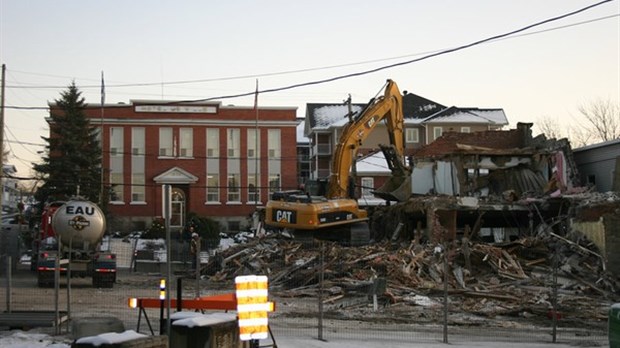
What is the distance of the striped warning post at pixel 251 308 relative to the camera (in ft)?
30.5

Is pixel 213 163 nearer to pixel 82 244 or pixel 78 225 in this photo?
pixel 82 244

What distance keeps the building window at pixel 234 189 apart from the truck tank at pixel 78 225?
3747cm

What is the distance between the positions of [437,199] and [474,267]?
17.4 ft

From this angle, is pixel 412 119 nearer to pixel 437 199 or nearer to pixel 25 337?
pixel 437 199

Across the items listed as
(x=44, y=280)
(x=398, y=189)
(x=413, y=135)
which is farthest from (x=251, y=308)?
(x=413, y=135)

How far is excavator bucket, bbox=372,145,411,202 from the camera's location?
32344mm

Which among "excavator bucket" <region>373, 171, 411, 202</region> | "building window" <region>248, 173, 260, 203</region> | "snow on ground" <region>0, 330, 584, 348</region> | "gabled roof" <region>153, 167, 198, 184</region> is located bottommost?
"snow on ground" <region>0, 330, 584, 348</region>

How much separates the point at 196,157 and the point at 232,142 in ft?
10.3

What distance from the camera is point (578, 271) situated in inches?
920

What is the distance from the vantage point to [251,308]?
30.7 ft

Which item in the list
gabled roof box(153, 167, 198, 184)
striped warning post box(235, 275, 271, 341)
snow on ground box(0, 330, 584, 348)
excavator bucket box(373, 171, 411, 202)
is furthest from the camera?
gabled roof box(153, 167, 198, 184)

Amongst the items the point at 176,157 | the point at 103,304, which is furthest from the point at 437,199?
the point at 176,157

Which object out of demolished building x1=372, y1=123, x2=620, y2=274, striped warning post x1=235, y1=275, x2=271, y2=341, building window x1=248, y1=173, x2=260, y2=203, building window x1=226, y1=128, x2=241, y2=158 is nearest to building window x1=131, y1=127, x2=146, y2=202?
building window x1=226, y1=128, x2=241, y2=158

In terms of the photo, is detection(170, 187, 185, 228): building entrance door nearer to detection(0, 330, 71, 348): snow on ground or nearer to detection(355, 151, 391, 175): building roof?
detection(355, 151, 391, 175): building roof
